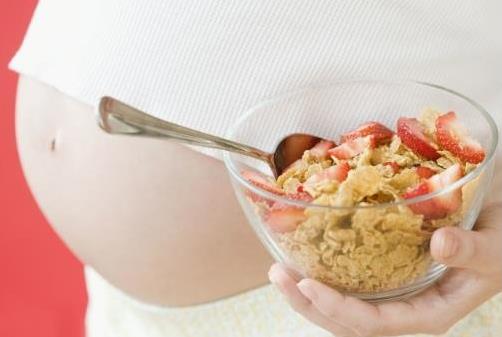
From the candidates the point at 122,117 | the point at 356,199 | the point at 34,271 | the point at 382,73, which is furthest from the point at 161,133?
the point at 34,271

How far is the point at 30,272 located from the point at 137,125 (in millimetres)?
891

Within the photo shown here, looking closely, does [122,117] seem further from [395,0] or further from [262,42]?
[395,0]

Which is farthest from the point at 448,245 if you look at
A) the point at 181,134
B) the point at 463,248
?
the point at 181,134

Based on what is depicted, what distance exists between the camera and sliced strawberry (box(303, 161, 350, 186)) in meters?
0.66

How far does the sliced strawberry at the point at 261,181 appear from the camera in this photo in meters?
0.68

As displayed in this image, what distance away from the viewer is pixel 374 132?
0.74 metres

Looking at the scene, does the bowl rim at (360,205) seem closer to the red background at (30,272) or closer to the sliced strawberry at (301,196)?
the sliced strawberry at (301,196)

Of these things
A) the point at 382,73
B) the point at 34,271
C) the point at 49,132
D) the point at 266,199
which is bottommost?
the point at 34,271

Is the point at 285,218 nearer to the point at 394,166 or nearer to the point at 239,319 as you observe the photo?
the point at 394,166

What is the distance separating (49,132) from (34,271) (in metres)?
0.55

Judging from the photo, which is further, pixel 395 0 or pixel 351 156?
pixel 395 0

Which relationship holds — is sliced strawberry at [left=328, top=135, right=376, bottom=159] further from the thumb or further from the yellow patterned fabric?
the yellow patterned fabric

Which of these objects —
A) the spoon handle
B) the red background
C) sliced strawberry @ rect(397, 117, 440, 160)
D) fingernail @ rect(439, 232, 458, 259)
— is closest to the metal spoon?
the spoon handle

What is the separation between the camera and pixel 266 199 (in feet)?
2.15
